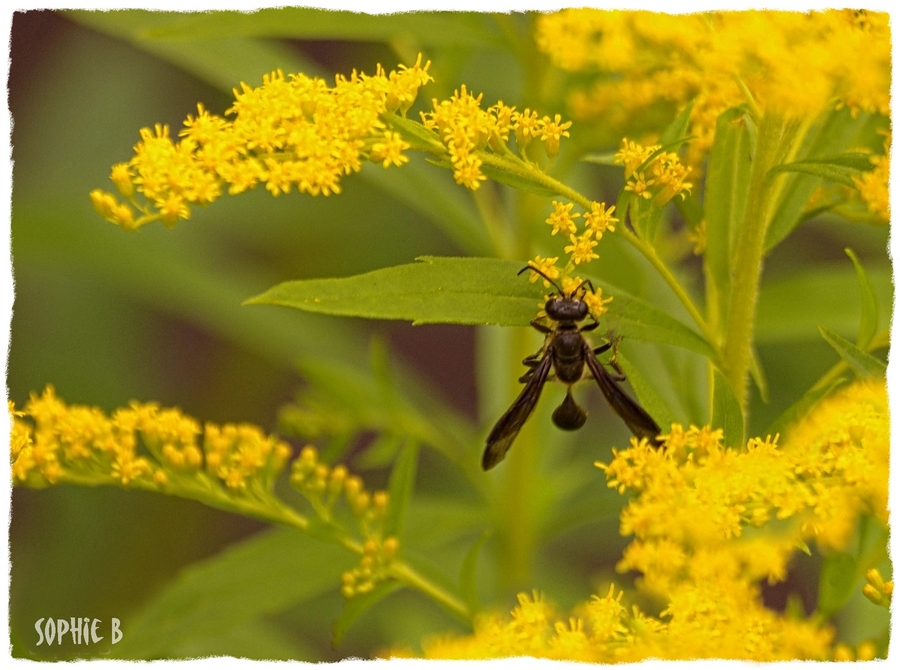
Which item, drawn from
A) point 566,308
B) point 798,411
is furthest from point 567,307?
point 798,411

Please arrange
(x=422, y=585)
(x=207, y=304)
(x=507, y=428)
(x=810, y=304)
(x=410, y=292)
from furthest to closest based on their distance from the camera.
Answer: (x=207, y=304), (x=810, y=304), (x=422, y=585), (x=507, y=428), (x=410, y=292)

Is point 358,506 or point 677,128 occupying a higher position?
point 677,128

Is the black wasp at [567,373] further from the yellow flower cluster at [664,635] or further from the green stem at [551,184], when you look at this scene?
the yellow flower cluster at [664,635]

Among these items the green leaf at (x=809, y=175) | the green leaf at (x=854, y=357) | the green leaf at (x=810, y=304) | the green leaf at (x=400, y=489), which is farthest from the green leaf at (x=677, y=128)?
the green leaf at (x=810, y=304)

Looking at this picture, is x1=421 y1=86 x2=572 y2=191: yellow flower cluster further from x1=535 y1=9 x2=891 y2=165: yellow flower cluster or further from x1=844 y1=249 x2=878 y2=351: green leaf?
x1=844 y1=249 x2=878 y2=351: green leaf

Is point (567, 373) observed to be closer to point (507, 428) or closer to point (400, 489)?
point (507, 428)

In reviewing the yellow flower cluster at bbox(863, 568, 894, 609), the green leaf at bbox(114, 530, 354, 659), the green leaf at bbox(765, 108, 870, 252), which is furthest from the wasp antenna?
the green leaf at bbox(114, 530, 354, 659)
